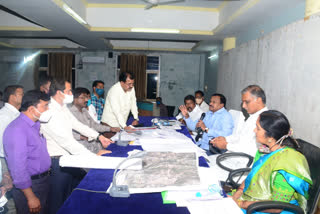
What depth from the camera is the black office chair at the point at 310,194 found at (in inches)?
50.7

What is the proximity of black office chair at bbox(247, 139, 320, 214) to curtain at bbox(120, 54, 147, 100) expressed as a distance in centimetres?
799

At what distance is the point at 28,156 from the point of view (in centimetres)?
177

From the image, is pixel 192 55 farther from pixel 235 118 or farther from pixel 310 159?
pixel 310 159

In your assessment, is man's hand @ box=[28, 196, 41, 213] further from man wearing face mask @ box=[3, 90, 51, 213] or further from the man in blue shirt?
the man in blue shirt

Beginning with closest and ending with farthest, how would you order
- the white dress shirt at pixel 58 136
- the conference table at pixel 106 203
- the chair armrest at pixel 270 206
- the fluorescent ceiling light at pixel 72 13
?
the conference table at pixel 106 203 < the chair armrest at pixel 270 206 < the white dress shirt at pixel 58 136 < the fluorescent ceiling light at pixel 72 13

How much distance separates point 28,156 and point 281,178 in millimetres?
1782

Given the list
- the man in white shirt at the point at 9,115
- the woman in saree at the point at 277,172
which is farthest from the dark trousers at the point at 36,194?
the woman in saree at the point at 277,172

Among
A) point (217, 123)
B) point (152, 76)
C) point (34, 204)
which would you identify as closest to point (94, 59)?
point (152, 76)

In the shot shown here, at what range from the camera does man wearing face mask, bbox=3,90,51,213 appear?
1626 mm

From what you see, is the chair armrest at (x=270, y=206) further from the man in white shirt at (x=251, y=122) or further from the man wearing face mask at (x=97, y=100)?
the man wearing face mask at (x=97, y=100)

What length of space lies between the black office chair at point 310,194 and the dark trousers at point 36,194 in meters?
1.57

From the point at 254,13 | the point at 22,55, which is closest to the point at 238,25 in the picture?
the point at 254,13

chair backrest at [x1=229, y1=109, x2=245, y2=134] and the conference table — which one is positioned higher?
chair backrest at [x1=229, y1=109, x2=245, y2=134]

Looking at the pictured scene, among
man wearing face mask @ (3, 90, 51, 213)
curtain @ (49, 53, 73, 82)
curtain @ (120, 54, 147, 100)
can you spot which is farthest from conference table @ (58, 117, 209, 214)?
curtain @ (49, 53, 73, 82)
